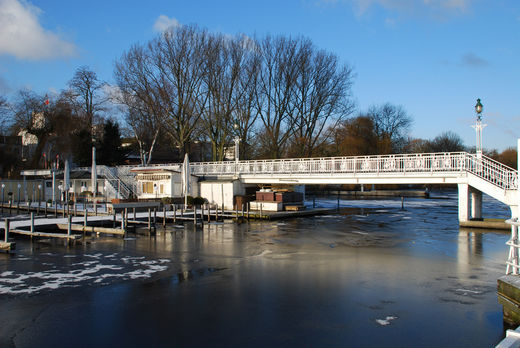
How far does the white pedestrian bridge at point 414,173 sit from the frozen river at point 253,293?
16.2ft

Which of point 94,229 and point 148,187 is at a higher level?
point 148,187

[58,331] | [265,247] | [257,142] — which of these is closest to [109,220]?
[265,247]

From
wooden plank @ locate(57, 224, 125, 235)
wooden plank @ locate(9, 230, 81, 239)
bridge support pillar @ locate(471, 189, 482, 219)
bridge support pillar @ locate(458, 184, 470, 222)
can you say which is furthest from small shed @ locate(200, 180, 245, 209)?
bridge support pillar @ locate(471, 189, 482, 219)

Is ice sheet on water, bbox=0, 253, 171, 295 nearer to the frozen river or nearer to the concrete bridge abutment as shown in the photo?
the frozen river

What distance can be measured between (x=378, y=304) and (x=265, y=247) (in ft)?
29.1

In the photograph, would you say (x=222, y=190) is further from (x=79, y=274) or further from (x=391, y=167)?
(x=79, y=274)

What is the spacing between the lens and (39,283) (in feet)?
38.2

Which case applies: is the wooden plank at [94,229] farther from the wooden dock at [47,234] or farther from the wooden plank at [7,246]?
the wooden plank at [7,246]

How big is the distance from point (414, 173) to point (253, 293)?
19245mm

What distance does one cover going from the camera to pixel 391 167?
27891 mm

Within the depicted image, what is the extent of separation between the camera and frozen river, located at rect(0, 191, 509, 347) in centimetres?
784

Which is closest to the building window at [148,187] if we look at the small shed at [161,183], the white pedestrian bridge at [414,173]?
the small shed at [161,183]

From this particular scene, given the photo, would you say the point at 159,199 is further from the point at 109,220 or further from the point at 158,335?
the point at 158,335

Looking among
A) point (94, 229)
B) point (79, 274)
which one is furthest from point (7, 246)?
point (79, 274)
